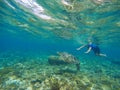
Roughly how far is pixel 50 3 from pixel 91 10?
4.88m

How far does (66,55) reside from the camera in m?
16.8

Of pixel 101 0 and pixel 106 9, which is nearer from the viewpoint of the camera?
pixel 101 0

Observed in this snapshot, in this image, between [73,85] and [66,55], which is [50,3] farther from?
[73,85]

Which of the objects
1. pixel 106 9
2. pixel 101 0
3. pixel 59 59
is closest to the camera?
pixel 101 0

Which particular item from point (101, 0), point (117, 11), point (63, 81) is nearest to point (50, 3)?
point (101, 0)

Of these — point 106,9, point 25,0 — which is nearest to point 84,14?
point 106,9

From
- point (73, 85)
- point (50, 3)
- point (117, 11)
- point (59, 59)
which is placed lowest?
point (73, 85)

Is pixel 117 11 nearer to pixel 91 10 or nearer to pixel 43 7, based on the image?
pixel 91 10

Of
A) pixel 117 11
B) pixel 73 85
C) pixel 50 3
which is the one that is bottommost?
pixel 73 85

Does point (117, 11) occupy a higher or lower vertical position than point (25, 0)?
lower

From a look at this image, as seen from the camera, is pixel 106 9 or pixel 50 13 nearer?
pixel 106 9

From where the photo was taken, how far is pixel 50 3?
17.2 meters

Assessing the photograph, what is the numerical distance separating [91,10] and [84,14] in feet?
5.56

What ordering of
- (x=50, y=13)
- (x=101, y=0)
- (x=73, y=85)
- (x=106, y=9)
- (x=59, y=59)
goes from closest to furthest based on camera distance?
(x=73, y=85), (x=101, y=0), (x=106, y=9), (x=59, y=59), (x=50, y=13)
